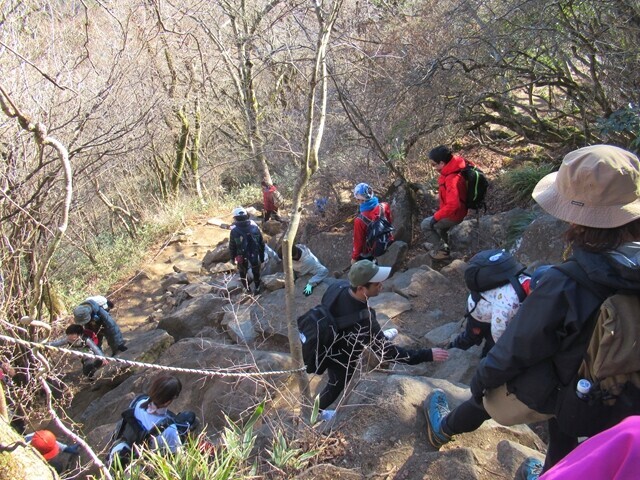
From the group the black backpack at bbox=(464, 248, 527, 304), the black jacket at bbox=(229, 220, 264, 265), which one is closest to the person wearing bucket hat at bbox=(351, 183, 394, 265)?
the black jacket at bbox=(229, 220, 264, 265)

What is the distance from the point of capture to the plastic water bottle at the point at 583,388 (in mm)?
1914

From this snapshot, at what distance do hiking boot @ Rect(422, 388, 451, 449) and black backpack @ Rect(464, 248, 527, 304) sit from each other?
0.72 metres

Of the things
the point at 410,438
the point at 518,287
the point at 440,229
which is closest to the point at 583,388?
the point at 518,287

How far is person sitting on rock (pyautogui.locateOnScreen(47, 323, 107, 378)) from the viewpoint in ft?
21.8

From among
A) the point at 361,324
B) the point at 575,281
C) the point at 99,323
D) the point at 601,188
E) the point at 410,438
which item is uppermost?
the point at 601,188

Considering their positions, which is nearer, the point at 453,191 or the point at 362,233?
the point at 453,191

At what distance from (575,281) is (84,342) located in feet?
21.5

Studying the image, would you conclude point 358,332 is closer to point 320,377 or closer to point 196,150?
point 320,377

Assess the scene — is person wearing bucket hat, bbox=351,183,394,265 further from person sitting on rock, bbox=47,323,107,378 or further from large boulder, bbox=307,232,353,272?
person sitting on rock, bbox=47,323,107,378

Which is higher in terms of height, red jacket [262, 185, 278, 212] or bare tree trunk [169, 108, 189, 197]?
bare tree trunk [169, 108, 189, 197]

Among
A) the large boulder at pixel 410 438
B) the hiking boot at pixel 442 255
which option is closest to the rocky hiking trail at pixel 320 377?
the large boulder at pixel 410 438

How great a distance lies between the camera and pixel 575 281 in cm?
189

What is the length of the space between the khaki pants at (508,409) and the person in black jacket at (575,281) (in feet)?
0.05

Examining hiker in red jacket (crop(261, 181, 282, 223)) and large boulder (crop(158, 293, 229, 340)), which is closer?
large boulder (crop(158, 293, 229, 340))
